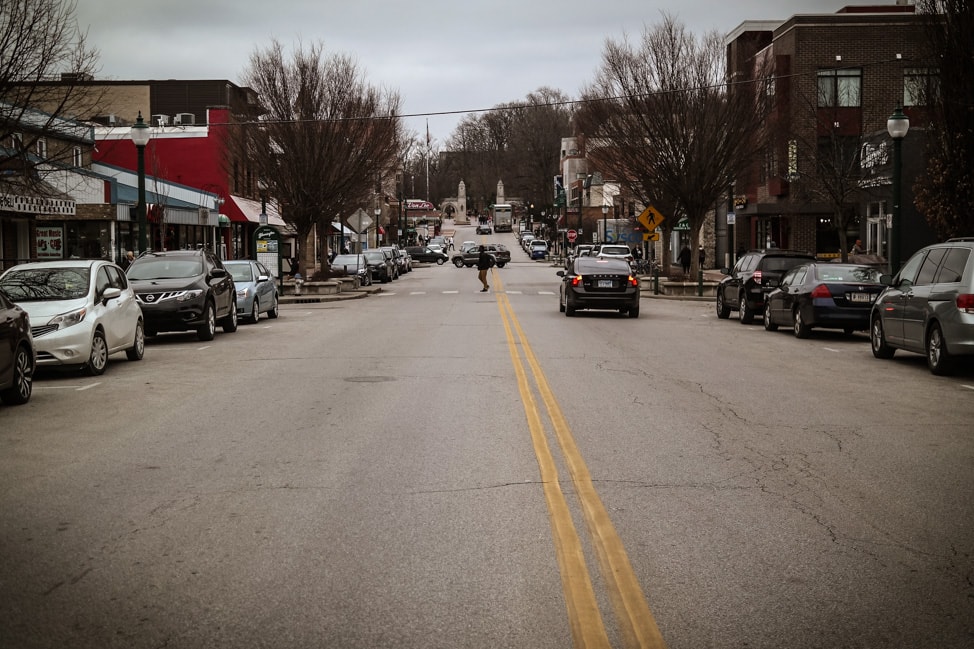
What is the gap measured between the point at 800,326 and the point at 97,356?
13.4 meters

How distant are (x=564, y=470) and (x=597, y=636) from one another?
11.9 ft

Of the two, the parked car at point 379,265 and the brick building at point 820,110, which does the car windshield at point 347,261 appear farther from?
the brick building at point 820,110

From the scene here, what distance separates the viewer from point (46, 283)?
53.0 ft

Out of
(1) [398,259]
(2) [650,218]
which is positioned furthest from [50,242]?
(1) [398,259]

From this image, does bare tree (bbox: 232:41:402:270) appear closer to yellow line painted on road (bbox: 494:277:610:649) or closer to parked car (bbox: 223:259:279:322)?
parked car (bbox: 223:259:279:322)

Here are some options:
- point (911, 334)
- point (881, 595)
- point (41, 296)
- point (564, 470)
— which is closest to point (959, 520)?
point (881, 595)

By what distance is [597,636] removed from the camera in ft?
16.0

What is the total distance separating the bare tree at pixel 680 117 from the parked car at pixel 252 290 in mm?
19551

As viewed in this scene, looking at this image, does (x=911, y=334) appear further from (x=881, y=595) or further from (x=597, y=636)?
(x=597, y=636)

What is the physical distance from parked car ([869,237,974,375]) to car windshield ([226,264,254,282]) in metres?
16.2

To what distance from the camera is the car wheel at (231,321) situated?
78.3 feet

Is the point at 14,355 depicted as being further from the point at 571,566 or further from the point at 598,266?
the point at 598,266

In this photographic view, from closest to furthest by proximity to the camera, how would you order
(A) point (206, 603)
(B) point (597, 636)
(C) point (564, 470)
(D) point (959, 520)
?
1. (B) point (597, 636)
2. (A) point (206, 603)
3. (D) point (959, 520)
4. (C) point (564, 470)

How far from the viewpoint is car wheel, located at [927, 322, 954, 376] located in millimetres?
15094
